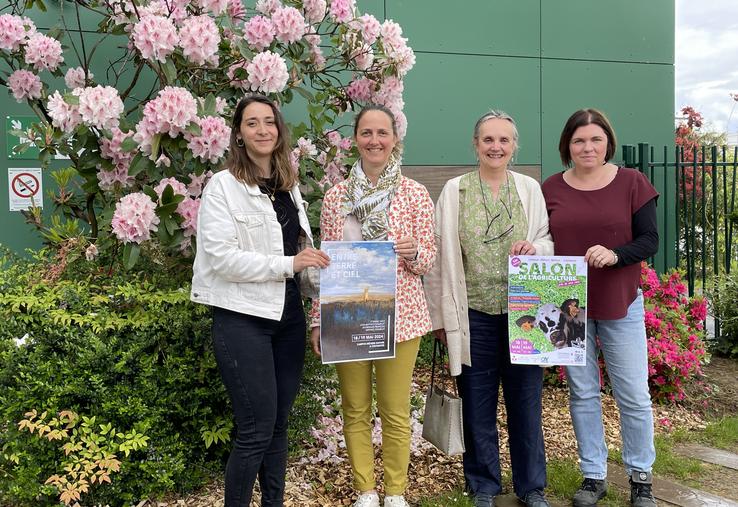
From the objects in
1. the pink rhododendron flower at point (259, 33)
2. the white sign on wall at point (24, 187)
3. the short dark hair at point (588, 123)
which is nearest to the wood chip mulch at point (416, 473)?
the short dark hair at point (588, 123)

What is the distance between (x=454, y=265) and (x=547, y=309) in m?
0.54

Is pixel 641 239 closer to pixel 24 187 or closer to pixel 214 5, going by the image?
pixel 214 5

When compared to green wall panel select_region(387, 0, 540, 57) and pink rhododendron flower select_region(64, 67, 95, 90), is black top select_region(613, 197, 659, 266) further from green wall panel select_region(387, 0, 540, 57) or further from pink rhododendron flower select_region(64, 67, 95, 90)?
green wall panel select_region(387, 0, 540, 57)

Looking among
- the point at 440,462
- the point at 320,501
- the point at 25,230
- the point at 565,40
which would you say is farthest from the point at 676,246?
the point at 25,230

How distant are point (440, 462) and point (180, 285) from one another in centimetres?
202

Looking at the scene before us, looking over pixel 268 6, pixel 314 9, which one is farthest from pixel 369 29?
pixel 268 6

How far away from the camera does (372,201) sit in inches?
128

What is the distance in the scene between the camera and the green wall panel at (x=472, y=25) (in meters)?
6.65

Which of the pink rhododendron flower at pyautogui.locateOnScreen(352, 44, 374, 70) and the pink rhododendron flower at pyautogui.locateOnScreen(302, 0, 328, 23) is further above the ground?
the pink rhododendron flower at pyautogui.locateOnScreen(302, 0, 328, 23)

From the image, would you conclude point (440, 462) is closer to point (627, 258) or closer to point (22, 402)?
point (627, 258)

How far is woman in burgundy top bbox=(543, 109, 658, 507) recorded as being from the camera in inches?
136

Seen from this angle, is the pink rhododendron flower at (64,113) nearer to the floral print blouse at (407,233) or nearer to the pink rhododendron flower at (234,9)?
the pink rhododendron flower at (234,9)

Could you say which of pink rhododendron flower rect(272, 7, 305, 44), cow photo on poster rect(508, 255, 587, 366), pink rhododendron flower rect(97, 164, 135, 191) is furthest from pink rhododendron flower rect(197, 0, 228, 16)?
cow photo on poster rect(508, 255, 587, 366)

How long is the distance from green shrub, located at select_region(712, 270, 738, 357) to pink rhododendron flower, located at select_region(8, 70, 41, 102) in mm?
6879
